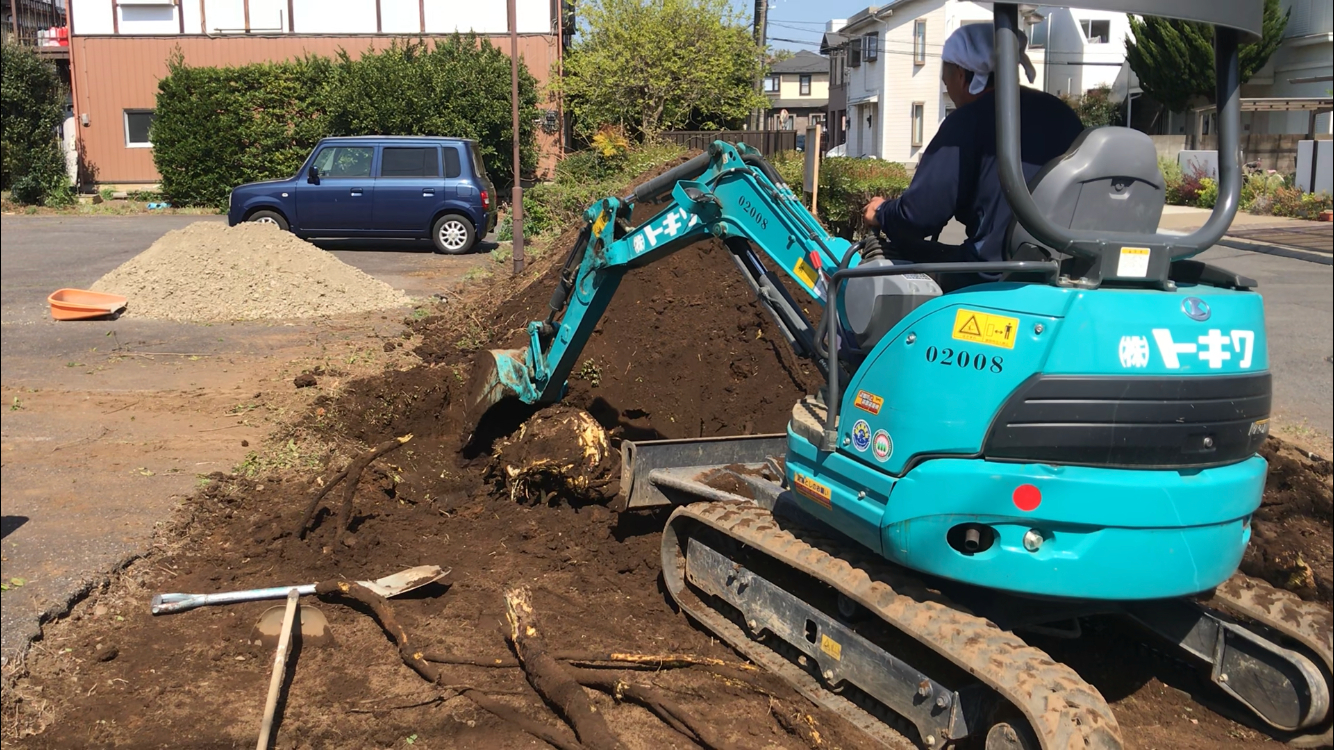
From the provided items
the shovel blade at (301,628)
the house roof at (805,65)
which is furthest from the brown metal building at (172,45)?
the house roof at (805,65)

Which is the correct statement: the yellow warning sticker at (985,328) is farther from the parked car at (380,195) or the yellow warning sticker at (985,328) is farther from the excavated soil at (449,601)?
the parked car at (380,195)

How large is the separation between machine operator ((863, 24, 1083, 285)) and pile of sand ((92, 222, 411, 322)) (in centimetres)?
979

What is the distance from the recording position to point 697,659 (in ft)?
14.9

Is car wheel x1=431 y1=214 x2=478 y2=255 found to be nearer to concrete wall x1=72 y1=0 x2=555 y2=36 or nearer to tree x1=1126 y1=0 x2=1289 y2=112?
concrete wall x1=72 y1=0 x2=555 y2=36

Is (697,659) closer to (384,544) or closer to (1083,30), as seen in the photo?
(384,544)

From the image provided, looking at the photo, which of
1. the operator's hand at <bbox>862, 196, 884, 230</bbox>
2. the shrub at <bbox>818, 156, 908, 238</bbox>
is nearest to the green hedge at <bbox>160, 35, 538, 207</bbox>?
the shrub at <bbox>818, 156, 908, 238</bbox>

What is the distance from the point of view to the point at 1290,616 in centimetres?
397

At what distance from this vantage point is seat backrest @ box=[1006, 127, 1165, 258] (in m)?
3.31

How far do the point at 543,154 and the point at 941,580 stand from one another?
87.5 ft

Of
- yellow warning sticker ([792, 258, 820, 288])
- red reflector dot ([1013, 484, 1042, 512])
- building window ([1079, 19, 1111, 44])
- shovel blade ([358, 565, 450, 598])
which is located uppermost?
building window ([1079, 19, 1111, 44])

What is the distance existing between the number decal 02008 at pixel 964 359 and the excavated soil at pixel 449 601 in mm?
1501

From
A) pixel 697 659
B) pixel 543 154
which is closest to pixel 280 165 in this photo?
pixel 543 154

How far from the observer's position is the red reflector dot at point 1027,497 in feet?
10.9

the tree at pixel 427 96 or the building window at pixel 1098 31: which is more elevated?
the building window at pixel 1098 31
